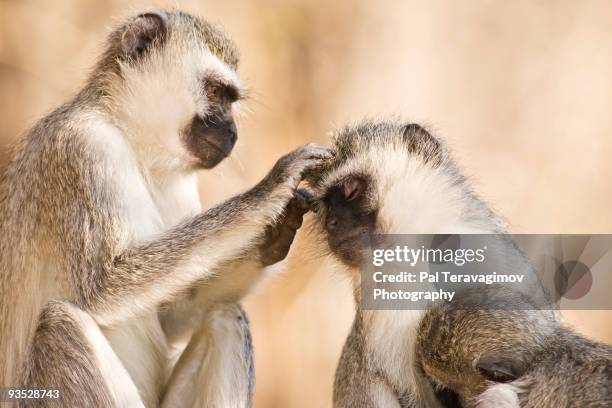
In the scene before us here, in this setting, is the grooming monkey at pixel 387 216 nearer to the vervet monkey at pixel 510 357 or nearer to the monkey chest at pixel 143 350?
the vervet monkey at pixel 510 357

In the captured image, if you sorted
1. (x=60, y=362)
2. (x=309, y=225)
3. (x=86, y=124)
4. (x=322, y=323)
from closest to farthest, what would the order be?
(x=60, y=362) → (x=86, y=124) → (x=309, y=225) → (x=322, y=323)

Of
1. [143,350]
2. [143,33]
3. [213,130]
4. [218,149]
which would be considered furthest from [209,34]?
[143,350]

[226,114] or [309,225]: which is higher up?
[226,114]

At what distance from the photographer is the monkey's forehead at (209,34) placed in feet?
17.8

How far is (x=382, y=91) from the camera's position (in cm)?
870

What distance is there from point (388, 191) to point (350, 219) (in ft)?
0.72

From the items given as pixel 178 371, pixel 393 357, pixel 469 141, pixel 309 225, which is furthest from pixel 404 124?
pixel 469 141

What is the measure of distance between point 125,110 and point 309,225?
3.58ft

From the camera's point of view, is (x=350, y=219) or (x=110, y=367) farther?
(x=350, y=219)

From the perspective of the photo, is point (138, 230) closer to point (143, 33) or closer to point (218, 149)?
point (218, 149)

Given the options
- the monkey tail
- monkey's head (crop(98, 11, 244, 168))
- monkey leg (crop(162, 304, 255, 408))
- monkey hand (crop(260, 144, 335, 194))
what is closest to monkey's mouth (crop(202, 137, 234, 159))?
monkey's head (crop(98, 11, 244, 168))

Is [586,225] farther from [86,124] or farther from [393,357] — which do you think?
[86,124]

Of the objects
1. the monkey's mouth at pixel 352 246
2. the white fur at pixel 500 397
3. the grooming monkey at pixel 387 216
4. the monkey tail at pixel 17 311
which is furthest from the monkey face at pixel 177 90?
the white fur at pixel 500 397

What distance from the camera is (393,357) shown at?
15.3 ft
